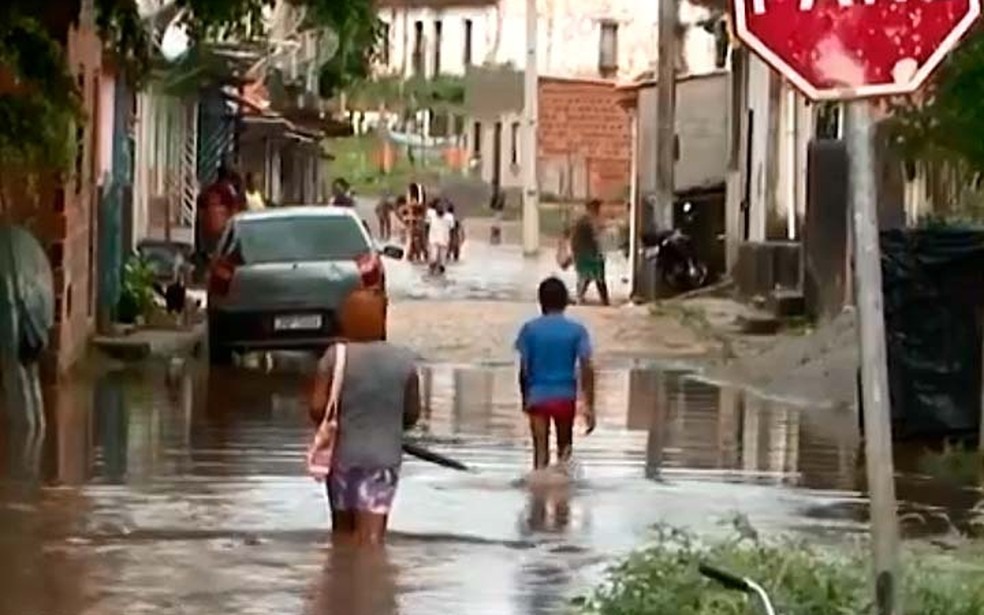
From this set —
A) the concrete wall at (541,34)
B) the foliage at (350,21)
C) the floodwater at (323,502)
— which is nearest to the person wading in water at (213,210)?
the floodwater at (323,502)

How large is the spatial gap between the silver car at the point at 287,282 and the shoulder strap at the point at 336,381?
46.2 feet

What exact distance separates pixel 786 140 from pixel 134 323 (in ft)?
47.0

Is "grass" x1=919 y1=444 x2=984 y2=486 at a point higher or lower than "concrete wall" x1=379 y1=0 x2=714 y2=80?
lower

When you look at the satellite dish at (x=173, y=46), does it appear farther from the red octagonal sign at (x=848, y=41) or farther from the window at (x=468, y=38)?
the window at (x=468, y=38)

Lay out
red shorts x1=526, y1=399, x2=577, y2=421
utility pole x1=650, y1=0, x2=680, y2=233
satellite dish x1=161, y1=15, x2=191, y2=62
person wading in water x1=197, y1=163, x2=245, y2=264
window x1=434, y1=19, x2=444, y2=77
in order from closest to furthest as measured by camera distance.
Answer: red shorts x1=526, y1=399, x2=577, y2=421, satellite dish x1=161, y1=15, x2=191, y2=62, person wading in water x1=197, y1=163, x2=245, y2=264, utility pole x1=650, y1=0, x2=680, y2=233, window x1=434, y1=19, x2=444, y2=77

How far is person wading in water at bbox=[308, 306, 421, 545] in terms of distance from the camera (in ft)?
43.3

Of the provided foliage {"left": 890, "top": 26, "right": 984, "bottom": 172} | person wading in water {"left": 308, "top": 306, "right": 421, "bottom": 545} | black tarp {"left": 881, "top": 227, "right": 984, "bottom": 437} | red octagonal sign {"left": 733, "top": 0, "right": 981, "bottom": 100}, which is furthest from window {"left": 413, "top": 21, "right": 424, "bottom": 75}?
red octagonal sign {"left": 733, "top": 0, "right": 981, "bottom": 100}

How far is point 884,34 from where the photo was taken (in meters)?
7.02

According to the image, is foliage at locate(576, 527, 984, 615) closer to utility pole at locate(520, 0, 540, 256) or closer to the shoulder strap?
the shoulder strap

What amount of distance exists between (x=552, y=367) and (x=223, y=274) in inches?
447

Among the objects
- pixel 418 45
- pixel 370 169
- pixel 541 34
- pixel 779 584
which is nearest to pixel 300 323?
pixel 779 584

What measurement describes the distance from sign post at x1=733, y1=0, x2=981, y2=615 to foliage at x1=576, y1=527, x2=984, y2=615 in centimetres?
166

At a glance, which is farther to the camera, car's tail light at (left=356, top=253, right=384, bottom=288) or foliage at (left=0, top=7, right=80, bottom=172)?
car's tail light at (left=356, top=253, right=384, bottom=288)

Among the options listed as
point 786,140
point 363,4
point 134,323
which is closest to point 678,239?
point 786,140
